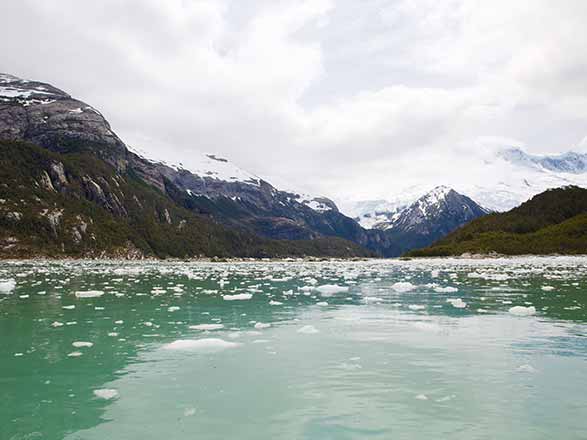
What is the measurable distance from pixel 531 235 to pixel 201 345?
570 ft

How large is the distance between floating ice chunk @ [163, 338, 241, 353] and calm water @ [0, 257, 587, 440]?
0.05 m

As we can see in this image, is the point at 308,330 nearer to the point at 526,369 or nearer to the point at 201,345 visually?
the point at 201,345

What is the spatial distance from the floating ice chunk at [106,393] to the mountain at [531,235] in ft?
489

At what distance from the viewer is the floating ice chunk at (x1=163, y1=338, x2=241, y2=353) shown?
11711mm

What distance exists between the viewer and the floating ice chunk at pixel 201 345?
11711 millimetres

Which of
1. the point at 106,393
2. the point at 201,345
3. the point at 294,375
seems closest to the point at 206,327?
the point at 201,345

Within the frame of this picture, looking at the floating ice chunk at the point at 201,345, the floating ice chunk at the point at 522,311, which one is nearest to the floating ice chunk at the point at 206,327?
the floating ice chunk at the point at 201,345

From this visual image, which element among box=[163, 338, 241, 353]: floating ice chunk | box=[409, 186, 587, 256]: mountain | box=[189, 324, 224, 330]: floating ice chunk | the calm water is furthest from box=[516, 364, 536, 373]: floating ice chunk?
box=[409, 186, 587, 256]: mountain

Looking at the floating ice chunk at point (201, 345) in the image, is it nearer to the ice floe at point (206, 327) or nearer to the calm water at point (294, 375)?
the calm water at point (294, 375)

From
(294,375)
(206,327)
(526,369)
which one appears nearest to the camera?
(294,375)

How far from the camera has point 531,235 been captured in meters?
164

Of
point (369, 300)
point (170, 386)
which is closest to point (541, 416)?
point (170, 386)

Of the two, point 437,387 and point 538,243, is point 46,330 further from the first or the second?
point 538,243

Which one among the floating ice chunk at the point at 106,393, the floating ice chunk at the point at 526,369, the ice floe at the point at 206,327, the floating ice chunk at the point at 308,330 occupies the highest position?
the floating ice chunk at the point at 526,369
